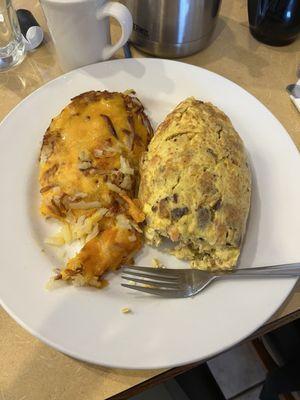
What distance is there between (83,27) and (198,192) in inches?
18.5

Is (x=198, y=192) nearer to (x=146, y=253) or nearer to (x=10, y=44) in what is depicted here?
(x=146, y=253)

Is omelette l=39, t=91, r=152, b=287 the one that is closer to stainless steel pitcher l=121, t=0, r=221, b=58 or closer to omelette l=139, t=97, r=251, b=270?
omelette l=139, t=97, r=251, b=270

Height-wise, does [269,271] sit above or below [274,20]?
below

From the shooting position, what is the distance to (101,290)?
28.8 inches

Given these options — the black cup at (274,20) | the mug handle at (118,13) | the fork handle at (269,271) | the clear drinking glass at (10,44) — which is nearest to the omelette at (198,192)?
the fork handle at (269,271)

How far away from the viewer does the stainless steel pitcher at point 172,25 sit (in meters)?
0.96

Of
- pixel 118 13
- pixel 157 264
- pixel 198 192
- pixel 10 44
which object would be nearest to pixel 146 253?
pixel 157 264

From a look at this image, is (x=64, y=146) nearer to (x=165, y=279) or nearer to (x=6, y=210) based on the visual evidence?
(x=6, y=210)

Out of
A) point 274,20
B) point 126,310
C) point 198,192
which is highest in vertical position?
point 274,20

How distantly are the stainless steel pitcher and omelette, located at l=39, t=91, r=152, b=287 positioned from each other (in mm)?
245

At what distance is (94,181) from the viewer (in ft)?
2.58

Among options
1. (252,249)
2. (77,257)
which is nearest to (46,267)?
(77,257)

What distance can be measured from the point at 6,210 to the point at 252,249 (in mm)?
455

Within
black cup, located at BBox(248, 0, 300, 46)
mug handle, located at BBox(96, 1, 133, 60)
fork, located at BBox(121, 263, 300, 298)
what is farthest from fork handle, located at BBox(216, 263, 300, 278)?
black cup, located at BBox(248, 0, 300, 46)
